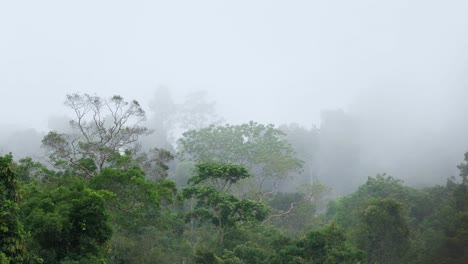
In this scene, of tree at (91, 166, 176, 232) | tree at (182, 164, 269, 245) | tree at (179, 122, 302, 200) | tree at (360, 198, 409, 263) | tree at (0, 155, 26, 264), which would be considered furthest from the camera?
tree at (179, 122, 302, 200)

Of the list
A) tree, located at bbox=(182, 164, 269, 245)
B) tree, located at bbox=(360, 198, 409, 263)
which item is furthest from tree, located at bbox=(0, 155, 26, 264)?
tree, located at bbox=(360, 198, 409, 263)

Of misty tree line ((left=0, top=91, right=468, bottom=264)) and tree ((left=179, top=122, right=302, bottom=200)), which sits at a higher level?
tree ((left=179, top=122, right=302, bottom=200))

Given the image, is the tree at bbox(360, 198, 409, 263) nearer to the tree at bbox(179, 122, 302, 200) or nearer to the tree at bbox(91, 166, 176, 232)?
the tree at bbox(91, 166, 176, 232)

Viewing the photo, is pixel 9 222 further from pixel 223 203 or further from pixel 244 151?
pixel 244 151

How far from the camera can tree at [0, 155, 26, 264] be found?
444 inches

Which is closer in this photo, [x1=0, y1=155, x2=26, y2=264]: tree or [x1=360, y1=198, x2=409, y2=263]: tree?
[x1=0, y1=155, x2=26, y2=264]: tree

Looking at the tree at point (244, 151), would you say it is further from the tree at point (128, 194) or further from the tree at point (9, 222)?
the tree at point (9, 222)

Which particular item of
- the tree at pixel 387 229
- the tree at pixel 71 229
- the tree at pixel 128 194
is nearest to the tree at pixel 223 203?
the tree at pixel 128 194

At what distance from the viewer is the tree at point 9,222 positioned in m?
11.3

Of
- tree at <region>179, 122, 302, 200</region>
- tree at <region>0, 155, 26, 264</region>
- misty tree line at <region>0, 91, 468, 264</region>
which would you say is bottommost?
tree at <region>0, 155, 26, 264</region>

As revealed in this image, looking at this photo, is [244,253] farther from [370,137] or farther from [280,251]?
[370,137]

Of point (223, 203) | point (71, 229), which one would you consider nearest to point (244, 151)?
point (223, 203)

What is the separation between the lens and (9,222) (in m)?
11.4

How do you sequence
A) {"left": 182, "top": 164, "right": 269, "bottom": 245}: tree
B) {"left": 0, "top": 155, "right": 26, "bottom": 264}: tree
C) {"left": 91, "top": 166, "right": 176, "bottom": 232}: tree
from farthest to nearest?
{"left": 182, "top": 164, "right": 269, "bottom": 245}: tree, {"left": 91, "top": 166, "right": 176, "bottom": 232}: tree, {"left": 0, "top": 155, "right": 26, "bottom": 264}: tree
